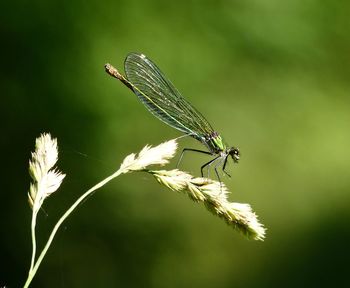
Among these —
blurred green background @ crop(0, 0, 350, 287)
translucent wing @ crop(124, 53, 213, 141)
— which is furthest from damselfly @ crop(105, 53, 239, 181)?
blurred green background @ crop(0, 0, 350, 287)

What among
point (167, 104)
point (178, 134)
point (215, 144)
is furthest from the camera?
point (178, 134)

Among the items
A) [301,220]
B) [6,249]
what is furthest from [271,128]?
[6,249]

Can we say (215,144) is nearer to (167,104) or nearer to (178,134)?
(167,104)

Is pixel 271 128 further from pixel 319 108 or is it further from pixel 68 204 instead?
pixel 68 204

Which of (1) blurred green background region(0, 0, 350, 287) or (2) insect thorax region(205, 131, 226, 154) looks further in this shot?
(1) blurred green background region(0, 0, 350, 287)

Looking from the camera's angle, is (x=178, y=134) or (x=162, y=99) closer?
(x=162, y=99)

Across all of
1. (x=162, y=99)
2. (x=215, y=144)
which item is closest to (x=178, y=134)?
(x=162, y=99)

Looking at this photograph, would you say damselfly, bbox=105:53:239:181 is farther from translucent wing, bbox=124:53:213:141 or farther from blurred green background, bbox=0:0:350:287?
blurred green background, bbox=0:0:350:287
